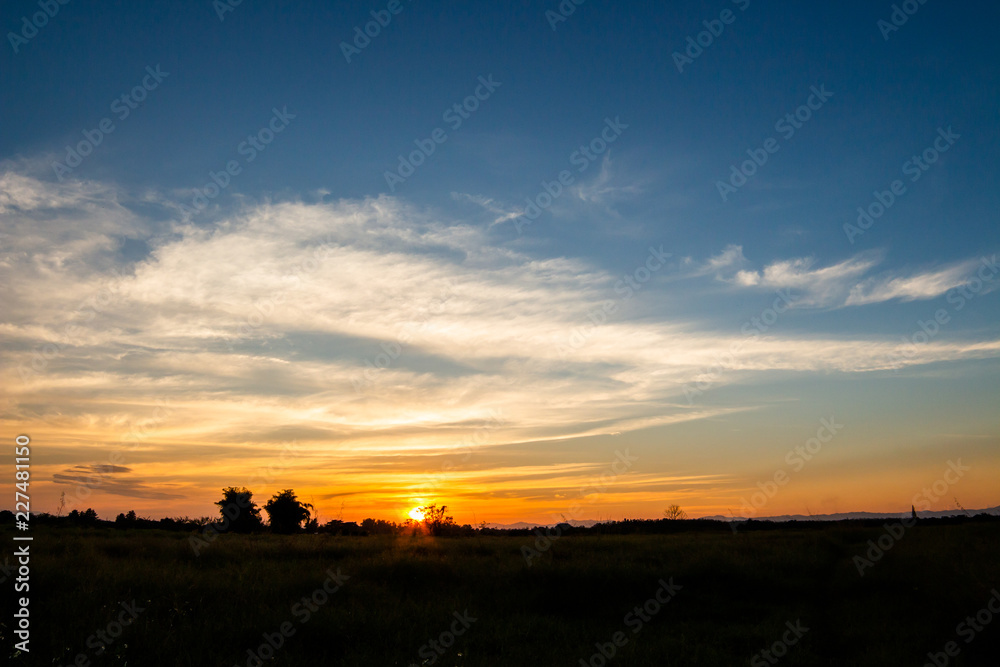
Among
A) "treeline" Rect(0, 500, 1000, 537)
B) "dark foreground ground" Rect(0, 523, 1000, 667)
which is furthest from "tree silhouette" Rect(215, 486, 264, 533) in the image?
"dark foreground ground" Rect(0, 523, 1000, 667)

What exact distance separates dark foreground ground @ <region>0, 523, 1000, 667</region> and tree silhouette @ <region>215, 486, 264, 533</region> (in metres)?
38.0

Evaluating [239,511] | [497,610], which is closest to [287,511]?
[239,511]

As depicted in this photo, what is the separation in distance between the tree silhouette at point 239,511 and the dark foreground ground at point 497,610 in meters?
38.0

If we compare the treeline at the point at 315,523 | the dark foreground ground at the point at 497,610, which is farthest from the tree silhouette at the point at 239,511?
the dark foreground ground at the point at 497,610

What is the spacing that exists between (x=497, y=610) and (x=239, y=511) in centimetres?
5199

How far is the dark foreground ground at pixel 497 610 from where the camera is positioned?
9.55 m

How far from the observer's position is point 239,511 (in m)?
57.5

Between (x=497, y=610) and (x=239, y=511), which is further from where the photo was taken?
(x=239, y=511)

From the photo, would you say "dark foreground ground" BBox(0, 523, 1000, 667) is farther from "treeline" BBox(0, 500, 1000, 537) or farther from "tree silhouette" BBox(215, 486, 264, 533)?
"tree silhouette" BBox(215, 486, 264, 533)

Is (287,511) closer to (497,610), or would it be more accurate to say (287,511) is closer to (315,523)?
(315,523)

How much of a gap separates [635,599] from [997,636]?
7244 mm

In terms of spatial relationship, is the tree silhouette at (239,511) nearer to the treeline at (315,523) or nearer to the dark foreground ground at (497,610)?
the treeline at (315,523)

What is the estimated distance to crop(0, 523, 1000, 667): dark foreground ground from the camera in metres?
9.55

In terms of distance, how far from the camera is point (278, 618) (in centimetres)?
1063
